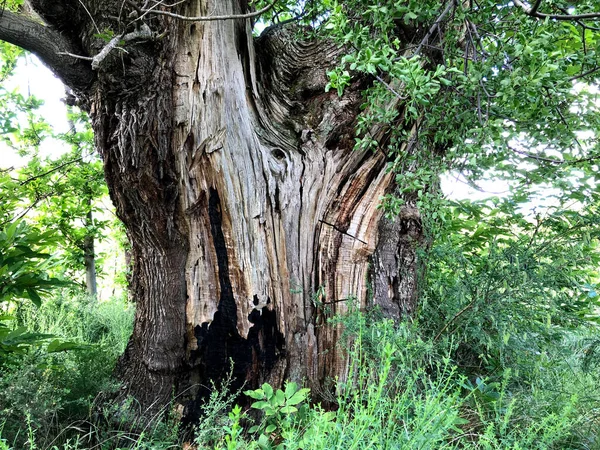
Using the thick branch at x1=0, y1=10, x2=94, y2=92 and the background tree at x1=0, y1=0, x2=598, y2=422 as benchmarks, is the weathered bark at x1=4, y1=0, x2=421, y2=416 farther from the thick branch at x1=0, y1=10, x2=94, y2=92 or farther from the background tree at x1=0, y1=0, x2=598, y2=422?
the thick branch at x1=0, y1=10, x2=94, y2=92

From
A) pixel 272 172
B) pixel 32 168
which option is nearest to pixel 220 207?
pixel 272 172

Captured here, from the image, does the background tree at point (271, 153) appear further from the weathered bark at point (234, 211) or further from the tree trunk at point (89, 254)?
the tree trunk at point (89, 254)

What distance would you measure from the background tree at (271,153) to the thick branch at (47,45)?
0.04ft

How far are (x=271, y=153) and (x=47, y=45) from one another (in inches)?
59.4

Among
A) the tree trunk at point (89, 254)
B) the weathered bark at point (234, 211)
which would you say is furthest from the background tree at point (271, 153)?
the tree trunk at point (89, 254)

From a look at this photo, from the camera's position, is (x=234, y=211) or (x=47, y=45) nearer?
(x=47, y=45)

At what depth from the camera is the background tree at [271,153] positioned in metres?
2.47

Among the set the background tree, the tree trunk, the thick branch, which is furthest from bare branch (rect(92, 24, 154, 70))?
the tree trunk

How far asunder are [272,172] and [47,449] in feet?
6.67

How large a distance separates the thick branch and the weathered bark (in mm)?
129

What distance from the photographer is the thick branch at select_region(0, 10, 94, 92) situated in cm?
241

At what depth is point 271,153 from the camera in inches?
116

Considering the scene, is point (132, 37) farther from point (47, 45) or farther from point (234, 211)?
point (234, 211)

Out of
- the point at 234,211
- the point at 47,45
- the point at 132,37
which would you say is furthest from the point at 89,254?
the point at 132,37
